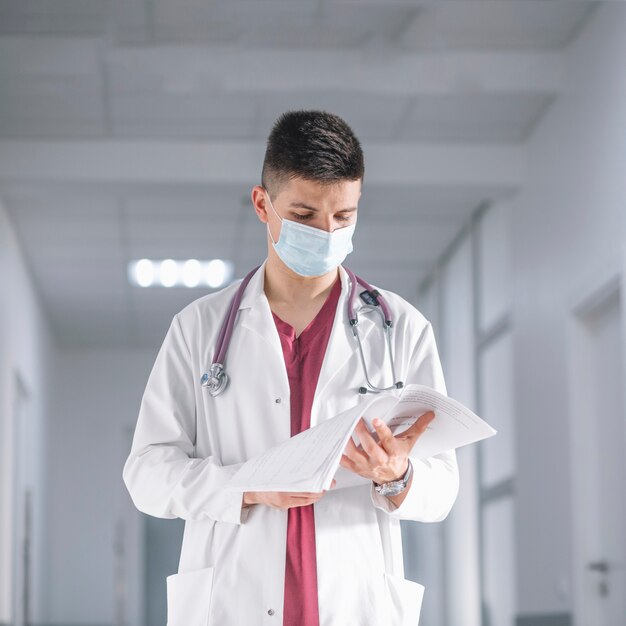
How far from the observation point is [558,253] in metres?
5.11

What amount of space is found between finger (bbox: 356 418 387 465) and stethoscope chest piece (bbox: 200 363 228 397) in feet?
0.78

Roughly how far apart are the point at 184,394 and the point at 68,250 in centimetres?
612

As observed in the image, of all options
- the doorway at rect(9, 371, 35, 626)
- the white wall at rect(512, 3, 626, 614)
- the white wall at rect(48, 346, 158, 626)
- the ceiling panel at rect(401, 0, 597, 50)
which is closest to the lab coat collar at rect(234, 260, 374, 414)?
the white wall at rect(512, 3, 626, 614)

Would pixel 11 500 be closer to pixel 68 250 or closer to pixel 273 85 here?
pixel 68 250

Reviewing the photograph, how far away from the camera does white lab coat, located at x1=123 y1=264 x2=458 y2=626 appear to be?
1.45 m

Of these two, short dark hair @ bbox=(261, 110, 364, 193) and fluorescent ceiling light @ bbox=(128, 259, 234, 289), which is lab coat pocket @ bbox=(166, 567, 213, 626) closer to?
short dark hair @ bbox=(261, 110, 364, 193)

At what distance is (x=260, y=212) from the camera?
5.48 feet

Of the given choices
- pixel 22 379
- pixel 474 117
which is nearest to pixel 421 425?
pixel 474 117

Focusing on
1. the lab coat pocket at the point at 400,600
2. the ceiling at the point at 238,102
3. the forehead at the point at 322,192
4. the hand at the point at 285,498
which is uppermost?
the ceiling at the point at 238,102

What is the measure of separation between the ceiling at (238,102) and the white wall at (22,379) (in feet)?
1.08

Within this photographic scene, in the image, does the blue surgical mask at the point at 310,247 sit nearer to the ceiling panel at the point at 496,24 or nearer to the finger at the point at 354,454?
the finger at the point at 354,454

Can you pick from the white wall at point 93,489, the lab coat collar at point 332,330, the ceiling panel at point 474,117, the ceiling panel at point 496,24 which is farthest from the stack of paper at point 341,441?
the white wall at point 93,489

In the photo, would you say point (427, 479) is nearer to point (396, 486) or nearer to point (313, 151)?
point (396, 486)

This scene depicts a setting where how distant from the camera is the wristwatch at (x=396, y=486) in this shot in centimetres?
142
